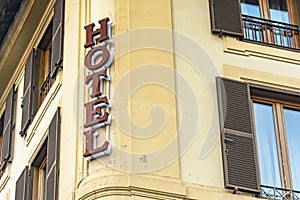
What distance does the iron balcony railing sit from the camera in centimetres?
1672

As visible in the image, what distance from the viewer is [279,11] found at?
1727 centimetres

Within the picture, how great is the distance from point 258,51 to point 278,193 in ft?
7.88

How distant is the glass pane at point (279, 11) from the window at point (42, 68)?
344 cm

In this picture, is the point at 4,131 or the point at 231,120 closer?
the point at 231,120

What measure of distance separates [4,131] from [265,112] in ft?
21.0

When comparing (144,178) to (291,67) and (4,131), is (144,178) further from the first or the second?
(4,131)

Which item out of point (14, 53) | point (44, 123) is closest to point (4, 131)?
point (14, 53)

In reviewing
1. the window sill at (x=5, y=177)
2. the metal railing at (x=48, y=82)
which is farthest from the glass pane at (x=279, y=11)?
the window sill at (x=5, y=177)

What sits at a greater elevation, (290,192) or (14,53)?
(14,53)

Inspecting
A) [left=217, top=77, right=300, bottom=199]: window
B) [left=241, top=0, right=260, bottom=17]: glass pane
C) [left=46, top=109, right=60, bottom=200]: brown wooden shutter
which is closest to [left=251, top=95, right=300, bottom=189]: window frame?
[left=217, top=77, right=300, bottom=199]: window

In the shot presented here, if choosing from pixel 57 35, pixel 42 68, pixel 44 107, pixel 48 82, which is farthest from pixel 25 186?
pixel 57 35

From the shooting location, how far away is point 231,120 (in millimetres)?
15281

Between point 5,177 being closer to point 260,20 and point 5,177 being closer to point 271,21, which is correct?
point 260,20

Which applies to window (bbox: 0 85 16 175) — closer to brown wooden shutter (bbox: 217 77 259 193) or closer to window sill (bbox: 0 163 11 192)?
window sill (bbox: 0 163 11 192)
